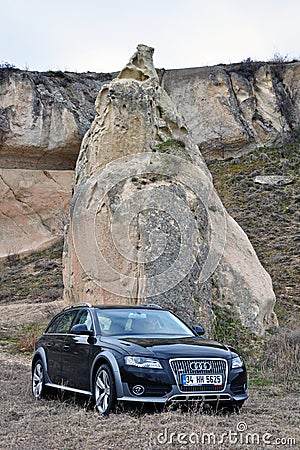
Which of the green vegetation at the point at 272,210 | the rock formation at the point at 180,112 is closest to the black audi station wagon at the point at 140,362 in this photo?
the green vegetation at the point at 272,210

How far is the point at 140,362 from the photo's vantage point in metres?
7.85

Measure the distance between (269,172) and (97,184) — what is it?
19.5 metres

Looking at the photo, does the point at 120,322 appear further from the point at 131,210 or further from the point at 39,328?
the point at 39,328

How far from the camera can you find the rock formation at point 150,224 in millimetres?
13953

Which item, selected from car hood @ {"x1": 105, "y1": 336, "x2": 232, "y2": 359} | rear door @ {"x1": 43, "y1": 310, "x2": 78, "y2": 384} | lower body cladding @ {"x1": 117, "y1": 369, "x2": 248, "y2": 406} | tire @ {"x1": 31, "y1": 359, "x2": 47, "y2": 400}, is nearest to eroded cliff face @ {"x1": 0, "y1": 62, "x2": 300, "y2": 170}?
rear door @ {"x1": 43, "y1": 310, "x2": 78, "y2": 384}

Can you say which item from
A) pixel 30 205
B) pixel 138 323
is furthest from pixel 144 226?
pixel 30 205

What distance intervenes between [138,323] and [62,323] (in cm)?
147

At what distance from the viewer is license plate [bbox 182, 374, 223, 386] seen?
310 inches

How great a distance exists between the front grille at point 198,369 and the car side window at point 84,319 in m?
1.57

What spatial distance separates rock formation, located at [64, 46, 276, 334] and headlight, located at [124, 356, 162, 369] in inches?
216

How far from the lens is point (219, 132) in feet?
123

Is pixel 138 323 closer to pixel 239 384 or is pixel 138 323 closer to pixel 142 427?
pixel 239 384

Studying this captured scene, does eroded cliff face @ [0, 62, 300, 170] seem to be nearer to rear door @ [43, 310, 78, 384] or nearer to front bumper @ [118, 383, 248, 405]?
rear door @ [43, 310, 78, 384]

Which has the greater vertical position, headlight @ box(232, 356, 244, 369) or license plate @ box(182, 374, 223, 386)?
headlight @ box(232, 356, 244, 369)
